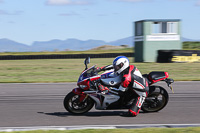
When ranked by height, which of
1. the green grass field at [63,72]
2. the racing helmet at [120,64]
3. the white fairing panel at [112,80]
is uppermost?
the racing helmet at [120,64]

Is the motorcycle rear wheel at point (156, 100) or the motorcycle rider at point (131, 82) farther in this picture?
the motorcycle rear wheel at point (156, 100)

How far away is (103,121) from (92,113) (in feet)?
3.06

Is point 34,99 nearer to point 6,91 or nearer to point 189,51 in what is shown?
point 6,91

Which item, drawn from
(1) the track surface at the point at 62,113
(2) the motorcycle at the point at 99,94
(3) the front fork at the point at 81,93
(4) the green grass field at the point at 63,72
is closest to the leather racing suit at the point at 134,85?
(2) the motorcycle at the point at 99,94

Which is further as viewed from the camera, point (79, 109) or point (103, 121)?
point (79, 109)

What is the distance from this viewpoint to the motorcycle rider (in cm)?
744

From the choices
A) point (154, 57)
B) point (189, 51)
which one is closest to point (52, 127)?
point (189, 51)

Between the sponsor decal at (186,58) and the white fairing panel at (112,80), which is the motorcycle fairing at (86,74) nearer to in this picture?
the white fairing panel at (112,80)

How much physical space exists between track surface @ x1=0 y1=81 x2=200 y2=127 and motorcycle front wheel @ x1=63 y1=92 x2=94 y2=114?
5.3 inches

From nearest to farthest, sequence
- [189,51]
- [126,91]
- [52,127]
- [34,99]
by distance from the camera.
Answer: [52,127] → [126,91] → [34,99] → [189,51]

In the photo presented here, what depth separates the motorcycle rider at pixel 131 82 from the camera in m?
7.44

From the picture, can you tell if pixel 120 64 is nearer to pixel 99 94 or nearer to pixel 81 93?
pixel 99 94

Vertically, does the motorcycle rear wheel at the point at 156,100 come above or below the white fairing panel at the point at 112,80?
below

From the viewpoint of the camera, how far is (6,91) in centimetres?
1206
